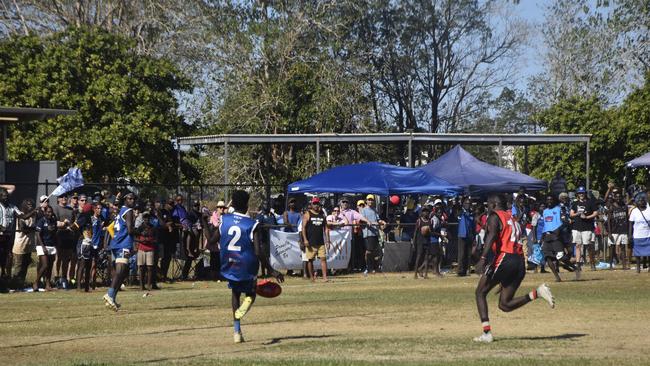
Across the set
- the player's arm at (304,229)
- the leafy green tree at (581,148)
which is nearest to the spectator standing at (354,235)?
the player's arm at (304,229)

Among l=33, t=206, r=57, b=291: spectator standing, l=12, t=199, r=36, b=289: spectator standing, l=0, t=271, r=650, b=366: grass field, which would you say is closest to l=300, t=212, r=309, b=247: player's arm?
l=0, t=271, r=650, b=366: grass field

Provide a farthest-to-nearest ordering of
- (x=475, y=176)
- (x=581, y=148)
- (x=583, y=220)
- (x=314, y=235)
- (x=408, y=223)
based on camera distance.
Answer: (x=581, y=148), (x=475, y=176), (x=408, y=223), (x=583, y=220), (x=314, y=235)

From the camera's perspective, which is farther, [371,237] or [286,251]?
[371,237]

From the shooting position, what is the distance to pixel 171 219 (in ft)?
89.9

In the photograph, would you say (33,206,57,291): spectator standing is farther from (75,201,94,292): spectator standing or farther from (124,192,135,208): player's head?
(124,192,135,208): player's head

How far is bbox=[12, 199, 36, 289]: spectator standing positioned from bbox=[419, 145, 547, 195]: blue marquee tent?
12750mm

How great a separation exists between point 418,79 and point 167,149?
19718 mm

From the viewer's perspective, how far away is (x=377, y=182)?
31.5 m

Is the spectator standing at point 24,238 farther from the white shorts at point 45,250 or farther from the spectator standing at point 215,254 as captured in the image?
the spectator standing at point 215,254

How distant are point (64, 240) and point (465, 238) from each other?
1055 cm

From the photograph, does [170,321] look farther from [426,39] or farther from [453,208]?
[426,39]

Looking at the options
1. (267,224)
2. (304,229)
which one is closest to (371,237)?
(267,224)

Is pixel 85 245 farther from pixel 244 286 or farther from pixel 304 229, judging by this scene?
pixel 244 286

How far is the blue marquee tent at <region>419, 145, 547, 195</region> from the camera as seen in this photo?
3275 centimetres
